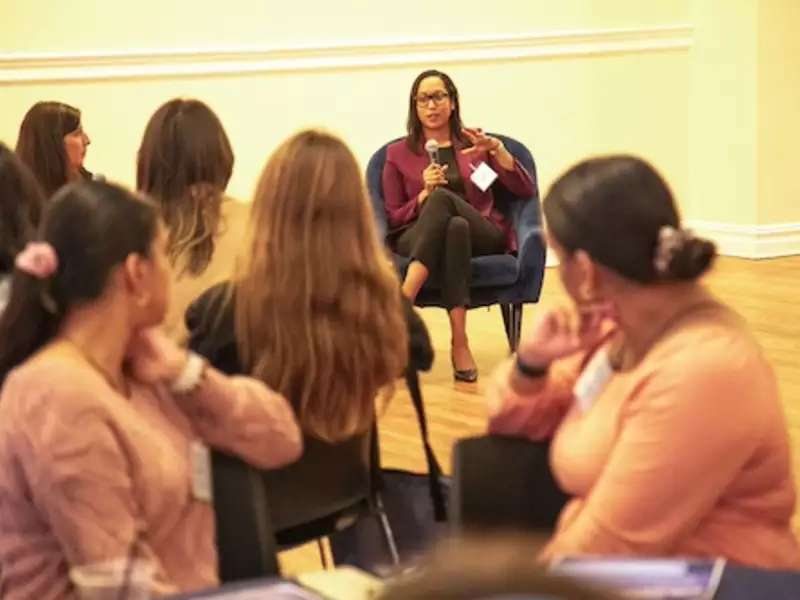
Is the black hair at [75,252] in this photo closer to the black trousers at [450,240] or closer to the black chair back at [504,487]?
the black chair back at [504,487]

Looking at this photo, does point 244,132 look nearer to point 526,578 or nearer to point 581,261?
point 581,261

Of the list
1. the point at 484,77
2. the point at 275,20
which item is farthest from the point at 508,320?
the point at 484,77

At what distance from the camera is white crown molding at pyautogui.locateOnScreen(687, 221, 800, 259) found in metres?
9.14

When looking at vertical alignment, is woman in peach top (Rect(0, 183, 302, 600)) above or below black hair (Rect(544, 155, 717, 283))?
below

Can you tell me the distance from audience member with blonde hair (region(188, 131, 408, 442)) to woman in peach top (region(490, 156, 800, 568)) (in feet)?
2.18

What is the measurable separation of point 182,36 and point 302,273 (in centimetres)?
536

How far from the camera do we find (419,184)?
6.26 m

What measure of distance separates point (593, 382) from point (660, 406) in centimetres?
24

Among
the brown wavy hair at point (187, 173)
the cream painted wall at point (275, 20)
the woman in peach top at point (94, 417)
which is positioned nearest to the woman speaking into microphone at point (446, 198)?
the cream painted wall at point (275, 20)

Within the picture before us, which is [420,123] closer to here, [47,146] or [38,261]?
[47,146]

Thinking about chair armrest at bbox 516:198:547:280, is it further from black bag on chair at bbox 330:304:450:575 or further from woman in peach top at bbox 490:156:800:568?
woman in peach top at bbox 490:156:800:568

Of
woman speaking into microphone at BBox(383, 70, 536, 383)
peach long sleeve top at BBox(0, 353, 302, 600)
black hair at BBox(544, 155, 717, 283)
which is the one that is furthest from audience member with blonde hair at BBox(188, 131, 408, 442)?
woman speaking into microphone at BBox(383, 70, 536, 383)

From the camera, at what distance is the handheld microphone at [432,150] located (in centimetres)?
621

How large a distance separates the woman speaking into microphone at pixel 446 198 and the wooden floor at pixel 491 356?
341 mm
